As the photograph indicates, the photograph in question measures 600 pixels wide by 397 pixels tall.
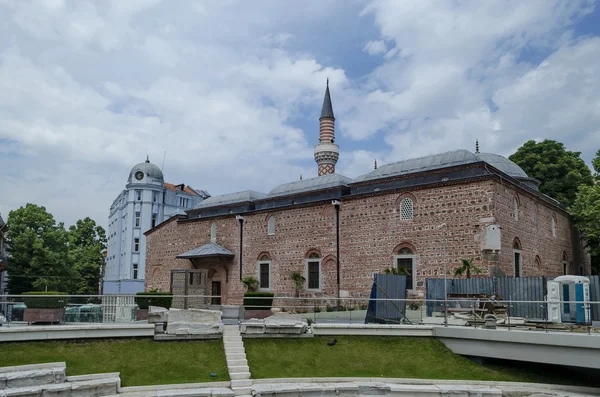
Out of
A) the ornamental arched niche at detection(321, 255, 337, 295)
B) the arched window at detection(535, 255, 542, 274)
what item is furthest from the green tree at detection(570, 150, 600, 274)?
the ornamental arched niche at detection(321, 255, 337, 295)

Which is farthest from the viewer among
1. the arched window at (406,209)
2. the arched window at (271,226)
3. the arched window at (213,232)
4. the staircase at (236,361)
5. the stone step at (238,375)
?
the arched window at (213,232)

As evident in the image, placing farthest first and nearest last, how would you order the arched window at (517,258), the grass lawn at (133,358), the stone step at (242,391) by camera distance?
the arched window at (517,258), the grass lawn at (133,358), the stone step at (242,391)

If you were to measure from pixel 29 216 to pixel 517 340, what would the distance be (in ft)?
116

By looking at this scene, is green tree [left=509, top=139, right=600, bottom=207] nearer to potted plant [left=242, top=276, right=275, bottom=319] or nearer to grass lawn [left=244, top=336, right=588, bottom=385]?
grass lawn [left=244, top=336, right=588, bottom=385]

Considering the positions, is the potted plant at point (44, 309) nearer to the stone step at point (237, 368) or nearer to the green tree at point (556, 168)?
the stone step at point (237, 368)

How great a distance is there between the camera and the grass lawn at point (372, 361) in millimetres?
12750

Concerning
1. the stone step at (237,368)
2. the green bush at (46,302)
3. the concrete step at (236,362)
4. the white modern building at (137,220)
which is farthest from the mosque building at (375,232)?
the white modern building at (137,220)

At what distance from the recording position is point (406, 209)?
74.5ft

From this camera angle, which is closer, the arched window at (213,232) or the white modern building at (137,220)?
the arched window at (213,232)

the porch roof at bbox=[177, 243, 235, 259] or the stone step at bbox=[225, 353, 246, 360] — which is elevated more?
the porch roof at bbox=[177, 243, 235, 259]

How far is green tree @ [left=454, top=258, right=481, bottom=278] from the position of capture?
1956 cm

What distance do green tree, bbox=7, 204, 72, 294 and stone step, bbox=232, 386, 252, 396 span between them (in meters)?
28.9

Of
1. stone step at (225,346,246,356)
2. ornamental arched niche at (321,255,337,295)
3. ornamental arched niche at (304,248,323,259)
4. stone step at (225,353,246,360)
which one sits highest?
ornamental arched niche at (304,248,323,259)

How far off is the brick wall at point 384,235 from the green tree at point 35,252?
12167mm
